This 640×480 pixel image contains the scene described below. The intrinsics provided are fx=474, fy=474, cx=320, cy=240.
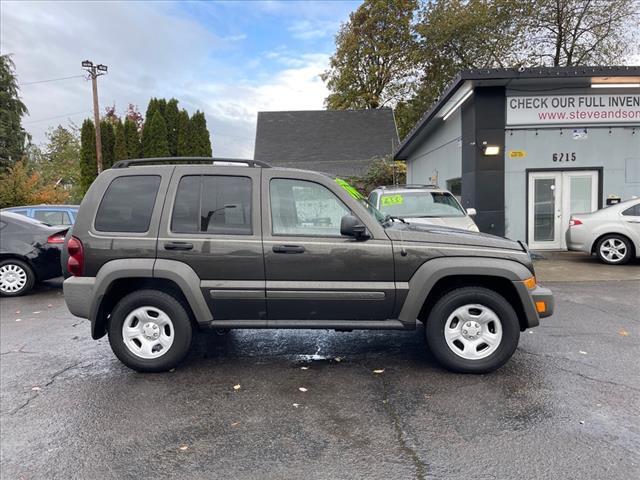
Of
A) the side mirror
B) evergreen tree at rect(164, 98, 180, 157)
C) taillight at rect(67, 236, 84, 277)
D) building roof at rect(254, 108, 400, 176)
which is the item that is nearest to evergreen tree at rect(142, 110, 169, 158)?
evergreen tree at rect(164, 98, 180, 157)

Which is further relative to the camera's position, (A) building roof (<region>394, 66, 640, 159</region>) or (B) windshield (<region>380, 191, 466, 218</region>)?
(A) building roof (<region>394, 66, 640, 159</region>)

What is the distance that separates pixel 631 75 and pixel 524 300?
32.6 feet

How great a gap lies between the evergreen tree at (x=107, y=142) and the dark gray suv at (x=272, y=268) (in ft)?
78.7

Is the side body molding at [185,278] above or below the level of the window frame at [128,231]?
below

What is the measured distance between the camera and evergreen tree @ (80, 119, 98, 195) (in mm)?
25141

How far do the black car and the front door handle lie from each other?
5525mm

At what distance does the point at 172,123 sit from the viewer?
26578mm

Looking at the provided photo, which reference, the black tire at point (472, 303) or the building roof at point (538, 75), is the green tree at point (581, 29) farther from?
the black tire at point (472, 303)

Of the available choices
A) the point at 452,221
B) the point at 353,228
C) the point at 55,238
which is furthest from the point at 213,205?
the point at 55,238

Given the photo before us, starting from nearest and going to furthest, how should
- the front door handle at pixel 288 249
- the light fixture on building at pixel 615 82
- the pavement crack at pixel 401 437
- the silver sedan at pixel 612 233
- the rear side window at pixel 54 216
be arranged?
the pavement crack at pixel 401 437
the front door handle at pixel 288 249
the silver sedan at pixel 612 233
the rear side window at pixel 54 216
the light fixture on building at pixel 615 82

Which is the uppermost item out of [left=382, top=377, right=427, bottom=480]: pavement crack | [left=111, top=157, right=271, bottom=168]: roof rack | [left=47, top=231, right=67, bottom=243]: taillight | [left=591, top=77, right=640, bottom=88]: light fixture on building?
[left=591, top=77, right=640, bottom=88]: light fixture on building

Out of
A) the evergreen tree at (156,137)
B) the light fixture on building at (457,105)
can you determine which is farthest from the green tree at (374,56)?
the light fixture on building at (457,105)

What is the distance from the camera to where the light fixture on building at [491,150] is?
463 inches

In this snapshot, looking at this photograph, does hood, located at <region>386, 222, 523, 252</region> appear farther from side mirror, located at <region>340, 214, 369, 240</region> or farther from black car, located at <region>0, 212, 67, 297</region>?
black car, located at <region>0, 212, 67, 297</region>
